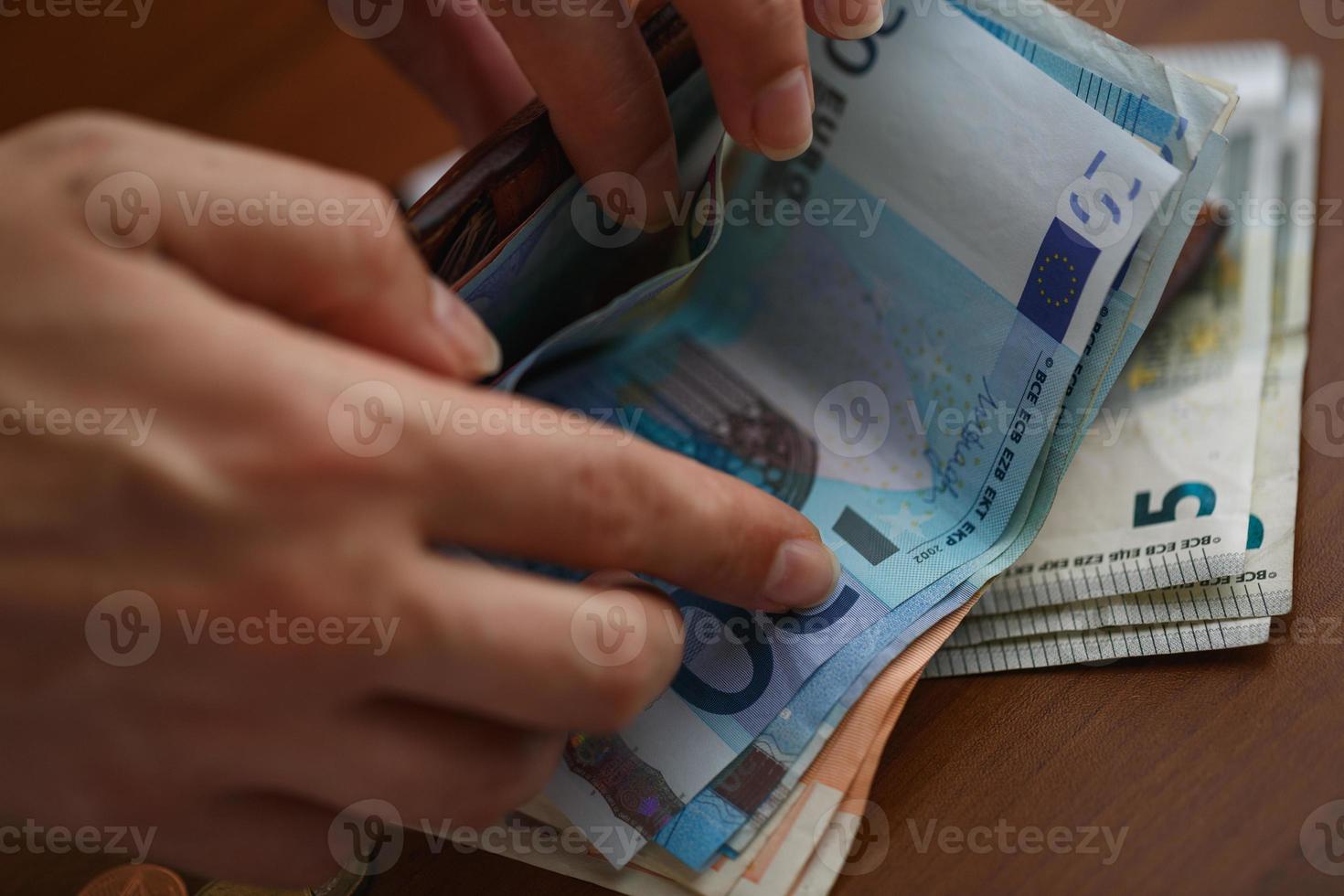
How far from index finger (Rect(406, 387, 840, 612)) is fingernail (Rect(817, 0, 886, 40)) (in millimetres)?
227

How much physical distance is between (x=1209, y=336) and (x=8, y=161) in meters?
0.59

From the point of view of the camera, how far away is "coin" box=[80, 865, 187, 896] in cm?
A: 46

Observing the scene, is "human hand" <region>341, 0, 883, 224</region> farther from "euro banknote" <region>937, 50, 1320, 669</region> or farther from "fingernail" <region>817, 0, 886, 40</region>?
"euro banknote" <region>937, 50, 1320, 669</region>

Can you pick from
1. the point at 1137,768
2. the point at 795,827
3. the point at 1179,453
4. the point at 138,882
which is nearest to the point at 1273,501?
the point at 1179,453

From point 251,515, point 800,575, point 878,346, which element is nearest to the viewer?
point 251,515

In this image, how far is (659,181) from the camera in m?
0.50

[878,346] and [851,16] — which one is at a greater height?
[851,16]

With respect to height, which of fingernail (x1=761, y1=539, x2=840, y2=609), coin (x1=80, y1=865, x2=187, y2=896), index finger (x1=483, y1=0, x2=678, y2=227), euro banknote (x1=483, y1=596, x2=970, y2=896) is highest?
index finger (x1=483, y1=0, x2=678, y2=227)

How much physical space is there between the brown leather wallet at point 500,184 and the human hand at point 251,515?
0.28 feet

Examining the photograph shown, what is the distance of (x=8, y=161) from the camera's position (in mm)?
323

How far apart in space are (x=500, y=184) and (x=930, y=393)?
25 centimetres

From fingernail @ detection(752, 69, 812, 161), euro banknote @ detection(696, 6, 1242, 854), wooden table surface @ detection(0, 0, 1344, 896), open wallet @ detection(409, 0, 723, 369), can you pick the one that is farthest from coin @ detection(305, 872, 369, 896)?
fingernail @ detection(752, 69, 812, 161)

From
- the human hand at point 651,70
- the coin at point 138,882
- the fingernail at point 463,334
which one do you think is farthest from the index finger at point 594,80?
the coin at point 138,882

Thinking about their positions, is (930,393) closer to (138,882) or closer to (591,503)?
(591,503)
